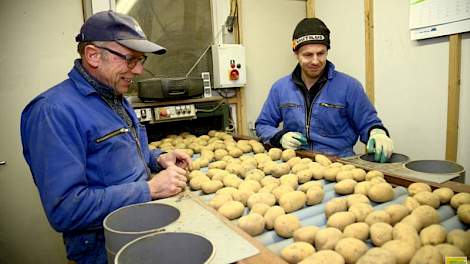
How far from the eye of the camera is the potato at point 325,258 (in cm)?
66

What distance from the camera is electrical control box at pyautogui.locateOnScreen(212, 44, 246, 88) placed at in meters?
2.44

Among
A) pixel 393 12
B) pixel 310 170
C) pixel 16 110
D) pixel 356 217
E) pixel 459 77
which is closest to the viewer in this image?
pixel 356 217

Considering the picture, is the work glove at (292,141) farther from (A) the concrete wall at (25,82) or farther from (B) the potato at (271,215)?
(A) the concrete wall at (25,82)

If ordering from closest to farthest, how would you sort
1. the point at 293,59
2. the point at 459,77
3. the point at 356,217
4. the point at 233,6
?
the point at 356,217
the point at 459,77
the point at 233,6
the point at 293,59

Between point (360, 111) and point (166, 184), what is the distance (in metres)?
1.20

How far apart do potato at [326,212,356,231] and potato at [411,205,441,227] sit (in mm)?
158

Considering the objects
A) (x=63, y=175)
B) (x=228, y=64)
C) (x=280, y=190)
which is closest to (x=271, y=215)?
(x=280, y=190)

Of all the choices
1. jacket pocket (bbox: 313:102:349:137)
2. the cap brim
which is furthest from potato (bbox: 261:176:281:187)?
jacket pocket (bbox: 313:102:349:137)

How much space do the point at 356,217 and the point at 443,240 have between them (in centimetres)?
20

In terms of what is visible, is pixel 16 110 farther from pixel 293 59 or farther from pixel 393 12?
pixel 393 12

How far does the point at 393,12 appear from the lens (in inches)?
86.3

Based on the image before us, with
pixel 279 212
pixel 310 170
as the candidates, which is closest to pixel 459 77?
pixel 310 170

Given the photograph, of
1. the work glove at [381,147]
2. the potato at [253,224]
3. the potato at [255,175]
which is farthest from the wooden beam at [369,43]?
the potato at [253,224]

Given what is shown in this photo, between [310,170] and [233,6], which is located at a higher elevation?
[233,6]
